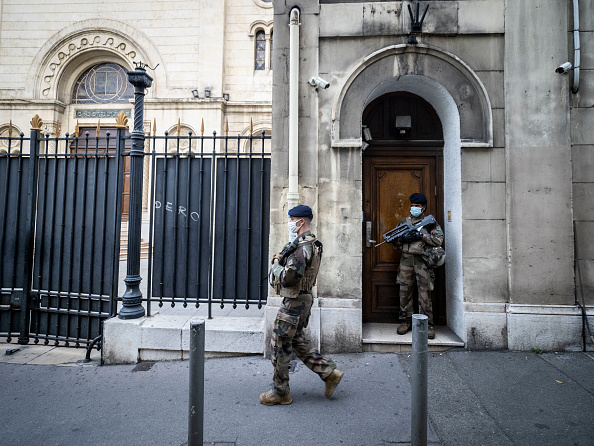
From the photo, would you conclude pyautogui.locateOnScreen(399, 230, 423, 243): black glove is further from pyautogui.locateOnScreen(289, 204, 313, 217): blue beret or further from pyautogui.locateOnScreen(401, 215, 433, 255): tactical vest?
pyautogui.locateOnScreen(289, 204, 313, 217): blue beret

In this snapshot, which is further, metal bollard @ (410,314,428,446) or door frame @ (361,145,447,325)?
door frame @ (361,145,447,325)

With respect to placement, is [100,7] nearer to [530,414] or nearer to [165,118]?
[165,118]

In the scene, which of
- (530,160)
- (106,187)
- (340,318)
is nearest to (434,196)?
(530,160)

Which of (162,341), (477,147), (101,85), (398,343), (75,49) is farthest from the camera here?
(101,85)

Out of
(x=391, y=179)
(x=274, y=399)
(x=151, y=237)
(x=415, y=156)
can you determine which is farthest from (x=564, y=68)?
(x=151, y=237)

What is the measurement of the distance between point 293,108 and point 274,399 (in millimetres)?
3703

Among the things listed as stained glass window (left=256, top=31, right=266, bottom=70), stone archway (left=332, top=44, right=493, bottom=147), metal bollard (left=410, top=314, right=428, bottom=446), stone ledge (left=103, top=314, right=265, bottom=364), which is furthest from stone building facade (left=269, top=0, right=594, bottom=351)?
stained glass window (left=256, top=31, right=266, bottom=70)

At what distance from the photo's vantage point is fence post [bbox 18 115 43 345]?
515 cm

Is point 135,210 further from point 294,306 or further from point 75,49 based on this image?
point 75,49

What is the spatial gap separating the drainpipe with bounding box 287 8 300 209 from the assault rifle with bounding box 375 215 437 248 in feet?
5.17

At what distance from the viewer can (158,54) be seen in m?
16.5

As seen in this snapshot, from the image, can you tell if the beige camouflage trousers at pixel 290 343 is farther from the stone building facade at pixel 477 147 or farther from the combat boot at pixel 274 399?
the stone building facade at pixel 477 147

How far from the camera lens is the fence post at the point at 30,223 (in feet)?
16.9

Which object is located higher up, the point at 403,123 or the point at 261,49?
the point at 261,49
